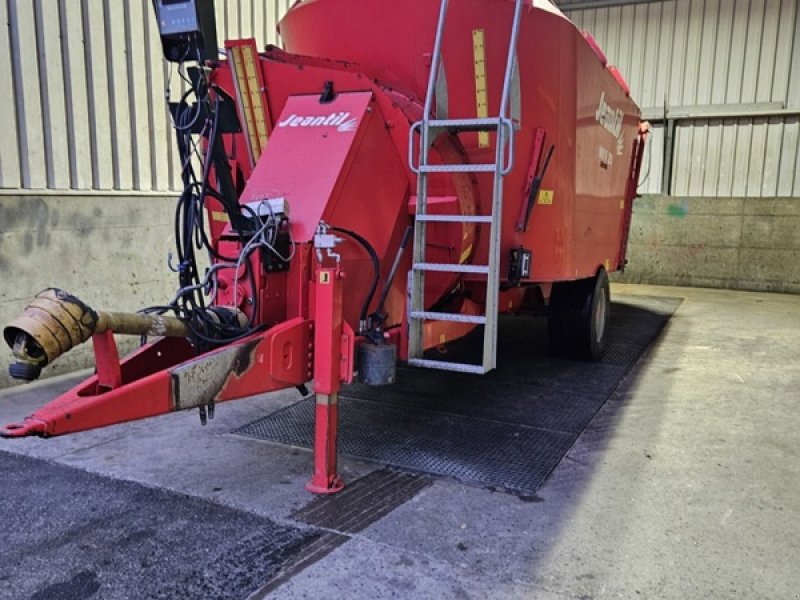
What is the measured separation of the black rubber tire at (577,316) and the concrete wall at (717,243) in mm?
6050

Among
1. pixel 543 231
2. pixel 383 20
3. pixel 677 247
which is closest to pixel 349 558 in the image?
pixel 543 231

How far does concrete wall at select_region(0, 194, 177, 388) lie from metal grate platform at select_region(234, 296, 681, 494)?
212cm

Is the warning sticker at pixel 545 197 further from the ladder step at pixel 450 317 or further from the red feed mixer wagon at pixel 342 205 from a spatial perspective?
the ladder step at pixel 450 317

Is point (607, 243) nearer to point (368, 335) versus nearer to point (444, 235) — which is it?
point (444, 235)

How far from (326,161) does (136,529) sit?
181cm

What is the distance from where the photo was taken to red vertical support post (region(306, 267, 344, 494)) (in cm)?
297

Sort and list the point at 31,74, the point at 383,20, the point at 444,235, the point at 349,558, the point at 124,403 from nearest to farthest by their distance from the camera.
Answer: the point at 124,403
the point at 349,558
the point at 444,235
the point at 383,20
the point at 31,74

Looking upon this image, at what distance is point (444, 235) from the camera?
3762 mm

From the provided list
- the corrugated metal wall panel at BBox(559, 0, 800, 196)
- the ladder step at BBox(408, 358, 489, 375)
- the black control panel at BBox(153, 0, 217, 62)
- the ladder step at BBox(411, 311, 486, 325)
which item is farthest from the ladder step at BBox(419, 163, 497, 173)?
the corrugated metal wall panel at BBox(559, 0, 800, 196)

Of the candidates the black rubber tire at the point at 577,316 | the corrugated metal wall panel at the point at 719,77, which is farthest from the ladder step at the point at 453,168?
the corrugated metal wall panel at the point at 719,77

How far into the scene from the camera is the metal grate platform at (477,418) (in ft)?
11.9

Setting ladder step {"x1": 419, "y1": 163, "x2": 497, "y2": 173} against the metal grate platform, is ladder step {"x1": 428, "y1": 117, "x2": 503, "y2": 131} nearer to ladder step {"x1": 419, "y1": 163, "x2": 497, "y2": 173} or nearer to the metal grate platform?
ladder step {"x1": 419, "y1": 163, "x2": 497, "y2": 173}

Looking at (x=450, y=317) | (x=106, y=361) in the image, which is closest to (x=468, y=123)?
(x=450, y=317)

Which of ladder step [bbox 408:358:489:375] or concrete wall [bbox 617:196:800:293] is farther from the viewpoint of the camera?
concrete wall [bbox 617:196:800:293]
